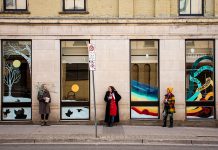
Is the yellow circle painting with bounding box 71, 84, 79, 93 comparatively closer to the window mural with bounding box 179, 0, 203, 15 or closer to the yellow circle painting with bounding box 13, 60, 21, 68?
the yellow circle painting with bounding box 13, 60, 21, 68

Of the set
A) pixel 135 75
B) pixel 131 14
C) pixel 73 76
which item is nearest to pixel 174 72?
pixel 135 75

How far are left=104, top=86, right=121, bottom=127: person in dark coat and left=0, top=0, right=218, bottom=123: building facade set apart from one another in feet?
1.26

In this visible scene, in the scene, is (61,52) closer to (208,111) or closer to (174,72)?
(174,72)

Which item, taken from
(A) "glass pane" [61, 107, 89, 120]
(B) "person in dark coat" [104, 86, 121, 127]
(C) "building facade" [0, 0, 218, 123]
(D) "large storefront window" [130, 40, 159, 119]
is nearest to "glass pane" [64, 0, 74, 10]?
(C) "building facade" [0, 0, 218, 123]

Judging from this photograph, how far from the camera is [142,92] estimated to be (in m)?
20.0

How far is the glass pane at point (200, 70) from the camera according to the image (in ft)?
65.4

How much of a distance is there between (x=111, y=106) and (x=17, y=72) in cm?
469

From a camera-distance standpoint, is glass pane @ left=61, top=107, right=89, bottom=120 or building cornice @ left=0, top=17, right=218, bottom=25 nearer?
building cornice @ left=0, top=17, right=218, bottom=25

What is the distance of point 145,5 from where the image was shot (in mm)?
19812

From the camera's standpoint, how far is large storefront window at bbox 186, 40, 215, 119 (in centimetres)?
1991

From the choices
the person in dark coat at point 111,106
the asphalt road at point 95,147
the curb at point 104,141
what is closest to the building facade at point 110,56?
the person in dark coat at point 111,106

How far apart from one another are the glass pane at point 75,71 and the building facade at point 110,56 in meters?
0.05

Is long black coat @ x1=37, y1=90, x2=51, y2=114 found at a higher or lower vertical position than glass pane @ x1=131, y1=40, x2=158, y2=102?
lower

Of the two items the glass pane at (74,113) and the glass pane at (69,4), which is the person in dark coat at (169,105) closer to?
the glass pane at (74,113)
